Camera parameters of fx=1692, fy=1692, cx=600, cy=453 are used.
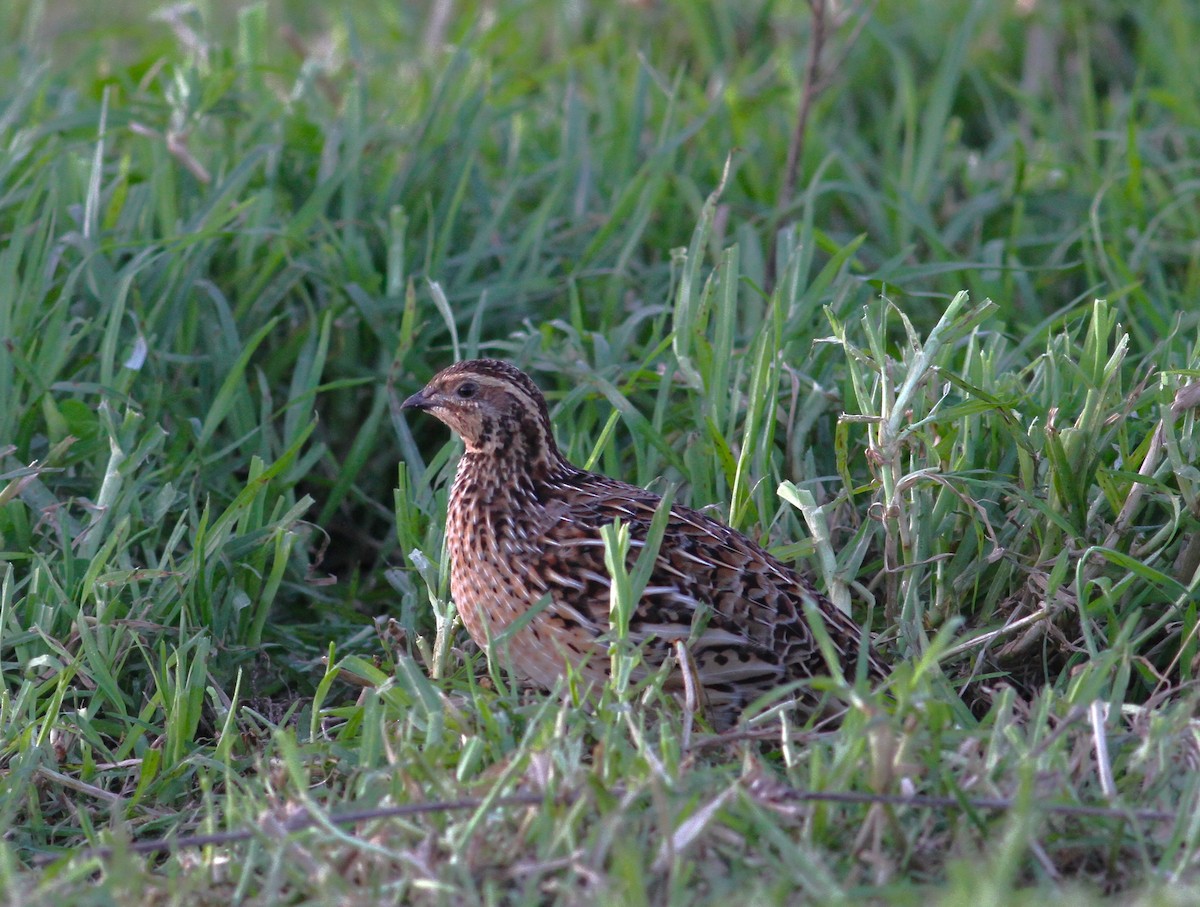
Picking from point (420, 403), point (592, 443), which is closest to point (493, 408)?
point (420, 403)

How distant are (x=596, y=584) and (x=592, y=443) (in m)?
1.12

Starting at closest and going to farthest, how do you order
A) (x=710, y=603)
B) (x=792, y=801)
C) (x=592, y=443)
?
1. (x=792, y=801)
2. (x=710, y=603)
3. (x=592, y=443)

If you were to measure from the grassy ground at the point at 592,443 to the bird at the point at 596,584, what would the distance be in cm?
16

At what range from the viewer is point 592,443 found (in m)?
4.93

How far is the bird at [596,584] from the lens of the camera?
378 cm

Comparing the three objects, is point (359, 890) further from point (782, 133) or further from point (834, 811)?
point (782, 133)

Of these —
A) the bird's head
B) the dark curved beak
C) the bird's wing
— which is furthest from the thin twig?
the dark curved beak

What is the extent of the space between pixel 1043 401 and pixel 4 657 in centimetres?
269

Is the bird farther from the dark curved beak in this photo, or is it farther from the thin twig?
the thin twig

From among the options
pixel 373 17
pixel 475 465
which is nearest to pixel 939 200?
pixel 475 465

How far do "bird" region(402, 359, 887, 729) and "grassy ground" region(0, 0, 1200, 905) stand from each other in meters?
0.16

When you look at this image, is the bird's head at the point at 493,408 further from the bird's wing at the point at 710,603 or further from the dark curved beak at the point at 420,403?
the bird's wing at the point at 710,603

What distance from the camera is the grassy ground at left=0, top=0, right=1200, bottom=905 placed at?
10.2ft

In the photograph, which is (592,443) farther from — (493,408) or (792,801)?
(792,801)
